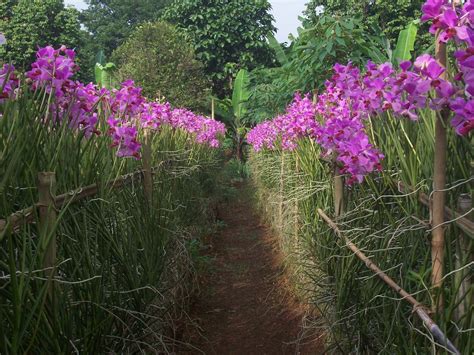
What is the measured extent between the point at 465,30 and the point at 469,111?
0.23m

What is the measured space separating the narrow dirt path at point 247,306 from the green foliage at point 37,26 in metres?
15.0

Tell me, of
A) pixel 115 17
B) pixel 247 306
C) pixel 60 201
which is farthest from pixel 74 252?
pixel 115 17

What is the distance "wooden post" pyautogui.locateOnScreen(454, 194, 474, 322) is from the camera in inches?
57.4

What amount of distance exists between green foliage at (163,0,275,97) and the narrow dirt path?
13.7 meters

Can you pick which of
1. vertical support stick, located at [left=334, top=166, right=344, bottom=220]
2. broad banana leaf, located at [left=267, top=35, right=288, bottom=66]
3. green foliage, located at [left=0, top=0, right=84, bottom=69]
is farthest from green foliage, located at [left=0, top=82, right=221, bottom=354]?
green foliage, located at [left=0, top=0, right=84, bottom=69]

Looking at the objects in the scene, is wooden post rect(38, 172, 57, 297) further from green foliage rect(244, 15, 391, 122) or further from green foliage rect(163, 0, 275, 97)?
green foliage rect(163, 0, 275, 97)

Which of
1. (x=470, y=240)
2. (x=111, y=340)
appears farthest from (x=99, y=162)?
(x=470, y=240)

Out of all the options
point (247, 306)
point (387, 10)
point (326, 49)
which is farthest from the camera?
point (387, 10)

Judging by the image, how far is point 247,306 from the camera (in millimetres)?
4895

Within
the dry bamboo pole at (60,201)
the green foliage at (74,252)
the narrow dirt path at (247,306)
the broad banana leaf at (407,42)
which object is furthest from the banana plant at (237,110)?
the dry bamboo pole at (60,201)

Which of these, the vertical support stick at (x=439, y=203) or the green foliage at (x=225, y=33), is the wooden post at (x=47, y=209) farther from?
the green foliage at (x=225, y=33)

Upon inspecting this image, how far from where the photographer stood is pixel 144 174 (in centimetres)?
339

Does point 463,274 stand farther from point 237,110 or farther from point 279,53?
point 237,110

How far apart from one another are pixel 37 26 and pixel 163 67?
8608 millimetres
